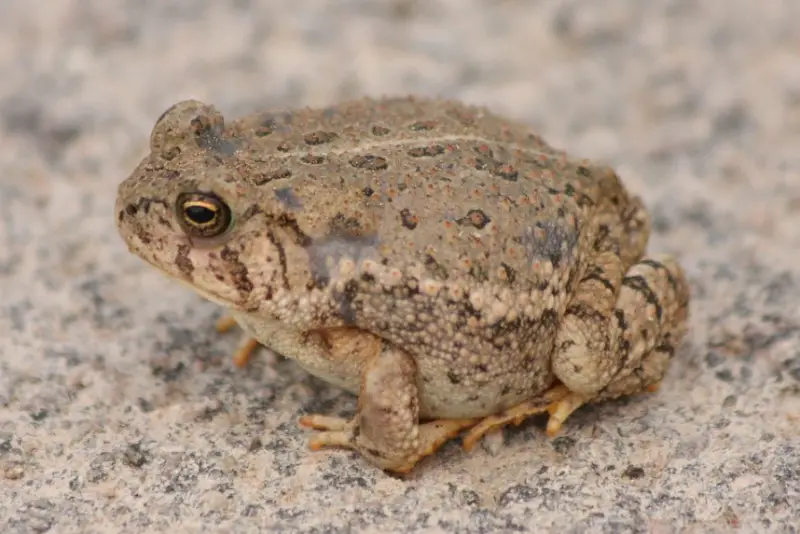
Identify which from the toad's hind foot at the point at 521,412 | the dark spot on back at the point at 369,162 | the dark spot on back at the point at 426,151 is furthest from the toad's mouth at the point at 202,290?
the toad's hind foot at the point at 521,412

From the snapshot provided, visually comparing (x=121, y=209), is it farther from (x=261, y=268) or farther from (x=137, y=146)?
(x=137, y=146)

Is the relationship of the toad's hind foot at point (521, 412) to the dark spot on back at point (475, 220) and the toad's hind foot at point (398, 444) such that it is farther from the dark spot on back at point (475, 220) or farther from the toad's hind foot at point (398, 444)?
the dark spot on back at point (475, 220)

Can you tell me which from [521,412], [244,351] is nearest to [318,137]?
[244,351]

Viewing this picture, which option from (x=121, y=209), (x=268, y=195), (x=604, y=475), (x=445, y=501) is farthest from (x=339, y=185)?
(x=604, y=475)

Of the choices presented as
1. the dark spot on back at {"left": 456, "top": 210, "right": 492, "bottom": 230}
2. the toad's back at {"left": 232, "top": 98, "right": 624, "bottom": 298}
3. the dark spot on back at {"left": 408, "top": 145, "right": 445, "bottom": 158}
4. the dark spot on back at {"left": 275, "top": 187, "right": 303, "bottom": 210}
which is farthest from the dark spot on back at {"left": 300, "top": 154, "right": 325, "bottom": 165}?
the dark spot on back at {"left": 456, "top": 210, "right": 492, "bottom": 230}

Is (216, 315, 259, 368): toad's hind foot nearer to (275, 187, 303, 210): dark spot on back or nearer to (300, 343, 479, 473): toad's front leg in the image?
(300, 343, 479, 473): toad's front leg

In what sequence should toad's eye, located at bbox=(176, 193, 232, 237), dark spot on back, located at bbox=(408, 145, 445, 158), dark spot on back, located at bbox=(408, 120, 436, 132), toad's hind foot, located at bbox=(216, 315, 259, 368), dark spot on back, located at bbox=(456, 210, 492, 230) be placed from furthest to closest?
toad's hind foot, located at bbox=(216, 315, 259, 368), dark spot on back, located at bbox=(408, 120, 436, 132), dark spot on back, located at bbox=(408, 145, 445, 158), dark spot on back, located at bbox=(456, 210, 492, 230), toad's eye, located at bbox=(176, 193, 232, 237)
